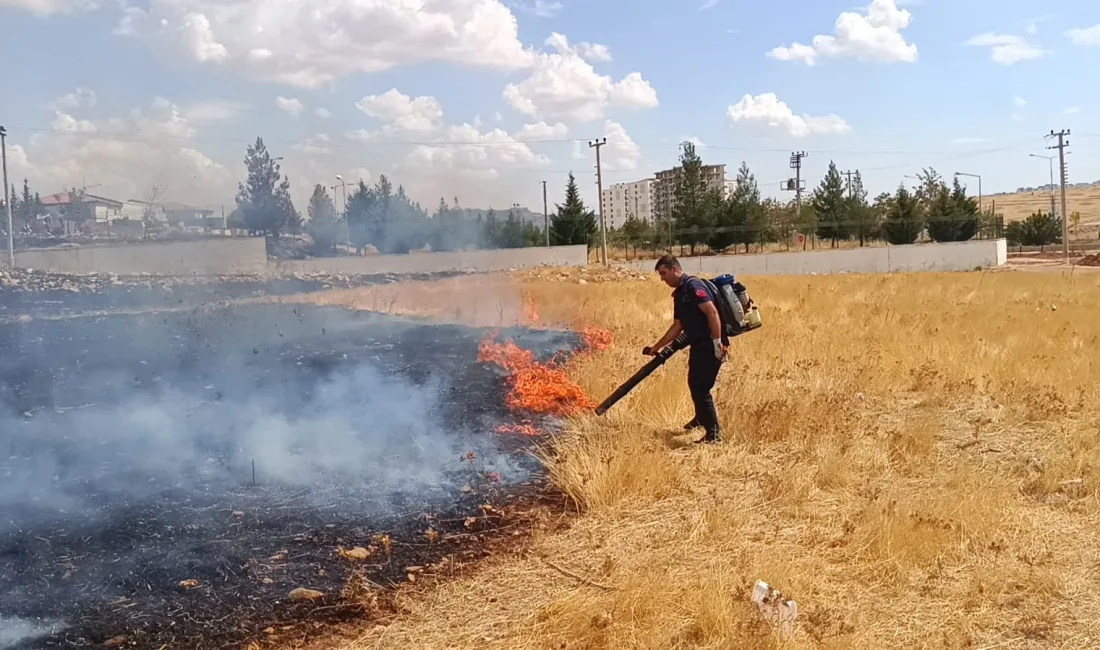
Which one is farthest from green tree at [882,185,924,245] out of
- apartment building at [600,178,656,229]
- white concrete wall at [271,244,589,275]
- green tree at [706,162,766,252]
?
apartment building at [600,178,656,229]

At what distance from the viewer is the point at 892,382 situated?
8.48m

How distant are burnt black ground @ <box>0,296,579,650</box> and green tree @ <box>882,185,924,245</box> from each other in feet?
128

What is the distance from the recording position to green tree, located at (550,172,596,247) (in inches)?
1757

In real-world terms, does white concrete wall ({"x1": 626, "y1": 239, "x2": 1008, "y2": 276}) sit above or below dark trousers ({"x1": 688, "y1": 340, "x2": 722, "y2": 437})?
above

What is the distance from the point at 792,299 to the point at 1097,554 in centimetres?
1431

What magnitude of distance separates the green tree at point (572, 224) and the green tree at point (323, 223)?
572 inches

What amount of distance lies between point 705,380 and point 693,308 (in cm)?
62

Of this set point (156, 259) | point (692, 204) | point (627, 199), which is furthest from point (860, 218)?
point (627, 199)

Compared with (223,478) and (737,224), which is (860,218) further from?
(223,478)

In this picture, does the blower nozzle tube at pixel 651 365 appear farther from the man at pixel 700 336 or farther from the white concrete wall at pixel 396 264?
the white concrete wall at pixel 396 264

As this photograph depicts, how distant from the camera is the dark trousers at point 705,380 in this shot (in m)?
6.30

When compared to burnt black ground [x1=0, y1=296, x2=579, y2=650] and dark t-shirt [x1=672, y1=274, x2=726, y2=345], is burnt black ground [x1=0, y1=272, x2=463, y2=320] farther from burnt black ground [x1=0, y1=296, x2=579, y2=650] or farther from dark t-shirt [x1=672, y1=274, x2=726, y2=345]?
dark t-shirt [x1=672, y1=274, x2=726, y2=345]

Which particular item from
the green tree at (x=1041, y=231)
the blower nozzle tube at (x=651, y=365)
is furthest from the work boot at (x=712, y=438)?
the green tree at (x=1041, y=231)

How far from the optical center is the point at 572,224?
44.6m
